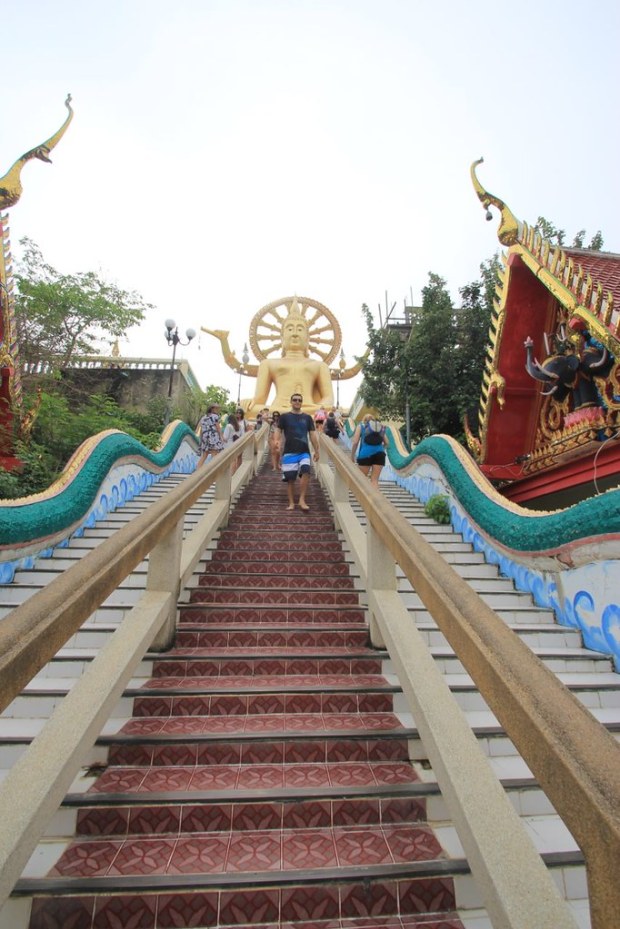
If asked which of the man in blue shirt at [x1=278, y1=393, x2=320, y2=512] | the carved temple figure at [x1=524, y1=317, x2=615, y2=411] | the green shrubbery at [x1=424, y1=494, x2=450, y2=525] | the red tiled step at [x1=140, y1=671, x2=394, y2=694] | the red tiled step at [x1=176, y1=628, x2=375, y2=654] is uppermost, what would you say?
the carved temple figure at [x1=524, y1=317, x2=615, y2=411]

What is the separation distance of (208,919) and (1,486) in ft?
19.2

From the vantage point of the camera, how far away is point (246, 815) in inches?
74.0

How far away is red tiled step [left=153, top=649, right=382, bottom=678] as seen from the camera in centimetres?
279

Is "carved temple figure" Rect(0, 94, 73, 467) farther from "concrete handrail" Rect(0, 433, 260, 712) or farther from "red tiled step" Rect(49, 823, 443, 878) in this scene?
"red tiled step" Rect(49, 823, 443, 878)

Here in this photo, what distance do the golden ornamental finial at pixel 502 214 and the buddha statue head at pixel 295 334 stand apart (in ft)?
24.2

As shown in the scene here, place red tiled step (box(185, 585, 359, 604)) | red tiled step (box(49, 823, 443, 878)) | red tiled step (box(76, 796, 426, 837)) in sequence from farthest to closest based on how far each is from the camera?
red tiled step (box(185, 585, 359, 604))
red tiled step (box(76, 796, 426, 837))
red tiled step (box(49, 823, 443, 878))

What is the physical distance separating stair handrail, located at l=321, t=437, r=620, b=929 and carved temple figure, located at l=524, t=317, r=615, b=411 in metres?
5.40

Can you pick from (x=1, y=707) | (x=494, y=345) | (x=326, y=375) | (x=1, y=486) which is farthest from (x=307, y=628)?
(x=326, y=375)

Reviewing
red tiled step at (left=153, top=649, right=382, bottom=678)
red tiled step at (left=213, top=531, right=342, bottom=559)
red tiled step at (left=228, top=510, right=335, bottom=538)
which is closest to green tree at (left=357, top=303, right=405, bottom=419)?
red tiled step at (left=228, top=510, right=335, bottom=538)

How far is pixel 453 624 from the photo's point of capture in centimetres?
156

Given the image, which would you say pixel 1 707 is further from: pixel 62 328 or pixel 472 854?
pixel 62 328

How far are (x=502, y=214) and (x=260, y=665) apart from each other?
290 inches

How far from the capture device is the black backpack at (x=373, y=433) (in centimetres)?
634

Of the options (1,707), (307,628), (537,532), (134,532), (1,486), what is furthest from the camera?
(1,486)
